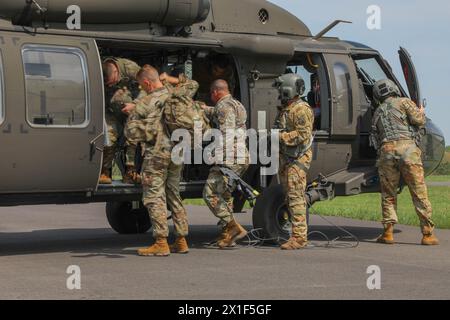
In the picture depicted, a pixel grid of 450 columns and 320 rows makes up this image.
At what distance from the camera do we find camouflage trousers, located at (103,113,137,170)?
34.5 ft

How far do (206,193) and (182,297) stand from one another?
3476mm

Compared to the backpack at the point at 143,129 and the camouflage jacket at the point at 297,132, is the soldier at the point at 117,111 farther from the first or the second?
the camouflage jacket at the point at 297,132

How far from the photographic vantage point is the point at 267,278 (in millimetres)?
8102

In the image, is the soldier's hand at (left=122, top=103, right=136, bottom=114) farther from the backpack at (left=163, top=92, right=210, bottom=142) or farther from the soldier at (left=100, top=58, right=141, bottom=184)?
the backpack at (left=163, top=92, right=210, bottom=142)

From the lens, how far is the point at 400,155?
1130cm

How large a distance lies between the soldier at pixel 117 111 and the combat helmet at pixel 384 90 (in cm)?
319

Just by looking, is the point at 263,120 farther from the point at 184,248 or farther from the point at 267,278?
the point at 267,278

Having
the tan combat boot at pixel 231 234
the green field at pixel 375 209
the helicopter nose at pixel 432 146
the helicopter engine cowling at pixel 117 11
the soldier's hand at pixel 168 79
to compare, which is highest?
the helicopter engine cowling at pixel 117 11

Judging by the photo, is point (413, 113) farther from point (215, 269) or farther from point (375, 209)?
point (375, 209)

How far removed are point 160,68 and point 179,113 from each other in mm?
1955

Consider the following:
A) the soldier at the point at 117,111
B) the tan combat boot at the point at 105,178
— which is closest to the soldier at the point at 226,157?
the soldier at the point at 117,111

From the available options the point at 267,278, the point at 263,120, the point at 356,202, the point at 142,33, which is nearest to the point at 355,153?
the point at 263,120

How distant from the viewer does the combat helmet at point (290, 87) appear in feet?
35.4

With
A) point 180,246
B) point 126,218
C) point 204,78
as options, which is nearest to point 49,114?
point 180,246
